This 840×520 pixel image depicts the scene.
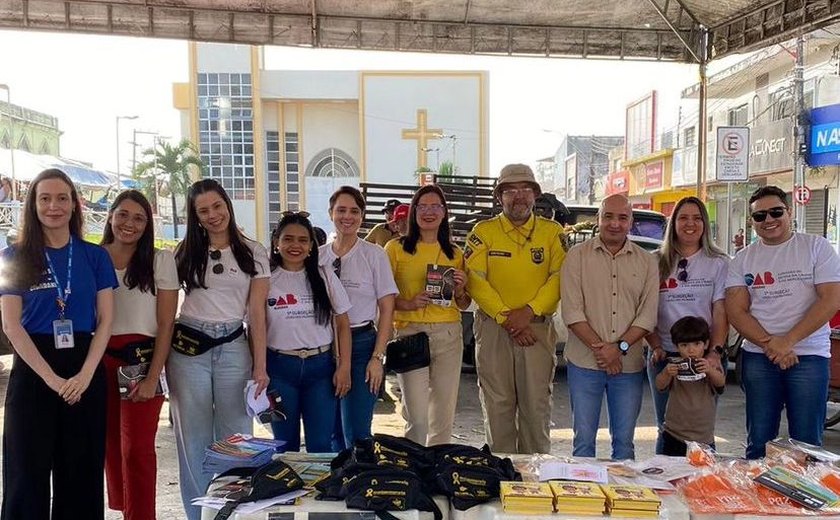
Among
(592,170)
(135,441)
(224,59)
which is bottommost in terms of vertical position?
(135,441)

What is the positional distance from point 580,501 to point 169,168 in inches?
1402

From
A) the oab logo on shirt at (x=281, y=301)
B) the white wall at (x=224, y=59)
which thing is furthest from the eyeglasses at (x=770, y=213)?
the white wall at (x=224, y=59)

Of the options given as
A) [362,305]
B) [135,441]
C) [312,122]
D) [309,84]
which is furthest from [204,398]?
[312,122]

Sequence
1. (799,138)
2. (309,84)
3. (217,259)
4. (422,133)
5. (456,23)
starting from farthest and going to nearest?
(309,84) < (422,133) < (799,138) < (456,23) < (217,259)

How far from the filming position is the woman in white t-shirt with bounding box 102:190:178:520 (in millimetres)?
3094

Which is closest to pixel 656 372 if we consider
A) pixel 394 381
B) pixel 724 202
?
pixel 394 381

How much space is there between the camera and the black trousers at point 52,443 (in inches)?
110

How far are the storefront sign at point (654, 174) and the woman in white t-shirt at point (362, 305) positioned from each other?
2675 cm

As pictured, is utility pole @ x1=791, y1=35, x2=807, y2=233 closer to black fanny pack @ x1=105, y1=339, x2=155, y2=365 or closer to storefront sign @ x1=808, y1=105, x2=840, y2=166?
storefront sign @ x1=808, y1=105, x2=840, y2=166

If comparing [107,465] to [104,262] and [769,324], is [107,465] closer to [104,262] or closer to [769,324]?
[104,262]

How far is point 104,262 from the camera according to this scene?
2.97 m

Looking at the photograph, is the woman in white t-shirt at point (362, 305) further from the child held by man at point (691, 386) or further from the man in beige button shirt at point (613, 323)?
the child held by man at point (691, 386)

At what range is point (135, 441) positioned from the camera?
3113 mm

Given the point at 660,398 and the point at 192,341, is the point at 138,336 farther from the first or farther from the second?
the point at 660,398
